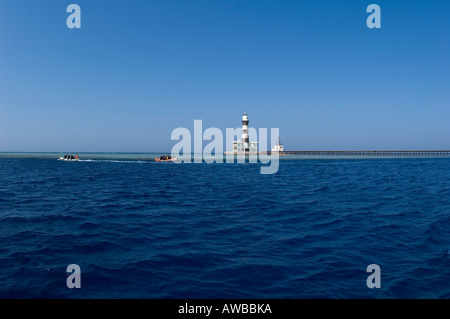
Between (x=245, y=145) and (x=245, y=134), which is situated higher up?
(x=245, y=134)

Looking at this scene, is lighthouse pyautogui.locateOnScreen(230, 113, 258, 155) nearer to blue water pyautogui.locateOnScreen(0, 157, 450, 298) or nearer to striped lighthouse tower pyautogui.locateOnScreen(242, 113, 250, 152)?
striped lighthouse tower pyautogui.locateOnScreen(242, 113, 250, 152)

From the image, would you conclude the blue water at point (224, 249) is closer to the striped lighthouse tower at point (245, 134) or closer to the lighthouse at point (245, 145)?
the striped lighthouse tower at point (245, 134)

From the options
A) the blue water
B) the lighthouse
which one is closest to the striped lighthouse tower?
the lighthouse

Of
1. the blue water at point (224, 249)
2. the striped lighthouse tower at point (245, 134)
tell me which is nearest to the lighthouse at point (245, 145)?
the striped lighthouse tower at point (245, 134)

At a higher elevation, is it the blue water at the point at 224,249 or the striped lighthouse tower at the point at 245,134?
the striped lighthouse tower at the point at 245,134

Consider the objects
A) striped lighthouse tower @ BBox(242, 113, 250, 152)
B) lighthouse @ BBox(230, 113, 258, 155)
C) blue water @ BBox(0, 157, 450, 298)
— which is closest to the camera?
blue water @ BBox(0, 157, 450, 298)

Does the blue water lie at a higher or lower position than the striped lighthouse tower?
lower

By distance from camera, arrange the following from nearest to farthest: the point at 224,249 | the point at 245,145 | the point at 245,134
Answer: the point at 224,249 < the point at 245,134 < the point at 245,145

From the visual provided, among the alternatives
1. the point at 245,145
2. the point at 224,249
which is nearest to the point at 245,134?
the point at 245,145

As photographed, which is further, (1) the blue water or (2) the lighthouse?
(2) the lighthouse

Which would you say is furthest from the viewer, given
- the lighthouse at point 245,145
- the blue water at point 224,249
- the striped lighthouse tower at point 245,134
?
the lighthouse at point 245,145

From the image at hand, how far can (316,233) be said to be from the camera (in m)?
11.4

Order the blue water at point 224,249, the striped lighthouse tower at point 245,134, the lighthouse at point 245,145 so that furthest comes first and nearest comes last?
the lighthouse at point 245,145, the striped lighthouse tower at point 245,134, the blue water at point 224,249

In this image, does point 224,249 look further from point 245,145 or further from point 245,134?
point 245,145
